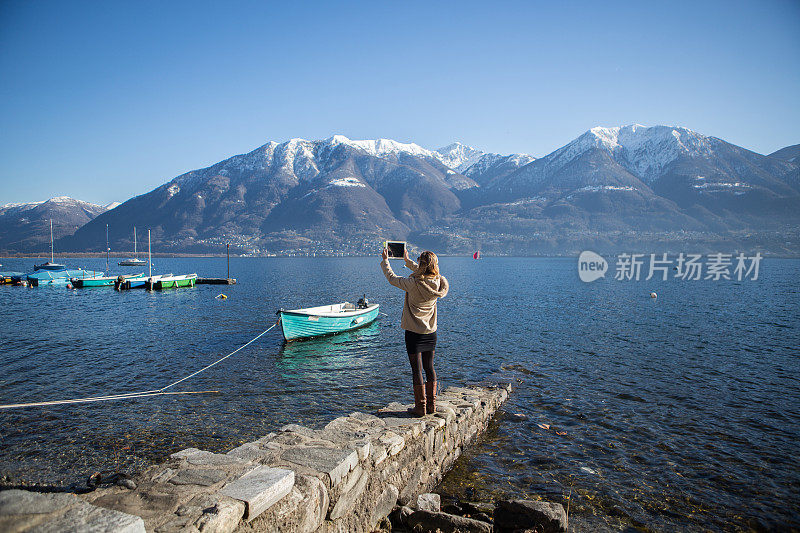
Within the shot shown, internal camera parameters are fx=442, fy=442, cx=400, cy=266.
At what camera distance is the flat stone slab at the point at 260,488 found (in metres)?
4.26

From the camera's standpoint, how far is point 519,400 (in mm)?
13430

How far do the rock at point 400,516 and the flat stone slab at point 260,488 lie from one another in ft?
8.20

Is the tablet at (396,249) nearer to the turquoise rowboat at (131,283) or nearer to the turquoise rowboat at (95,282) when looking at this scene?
the turquoise rowboat at (131,283)

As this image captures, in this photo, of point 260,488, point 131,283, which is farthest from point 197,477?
point 131,283

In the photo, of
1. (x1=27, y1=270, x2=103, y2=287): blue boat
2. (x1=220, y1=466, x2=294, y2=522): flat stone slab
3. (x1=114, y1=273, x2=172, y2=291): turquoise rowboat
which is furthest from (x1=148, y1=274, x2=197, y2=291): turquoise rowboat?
(x1=220, y1=466, x2=294, y2=522): flat stone slab

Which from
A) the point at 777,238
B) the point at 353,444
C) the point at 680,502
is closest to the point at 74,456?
the point at 353,444

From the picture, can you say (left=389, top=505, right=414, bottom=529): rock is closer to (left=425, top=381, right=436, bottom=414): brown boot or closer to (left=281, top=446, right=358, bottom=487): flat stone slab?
(left=281, top=446, right=358, bottom=487): flat stone slab

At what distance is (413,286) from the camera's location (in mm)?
6770

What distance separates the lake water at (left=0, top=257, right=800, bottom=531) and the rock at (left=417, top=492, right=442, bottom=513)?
126cm

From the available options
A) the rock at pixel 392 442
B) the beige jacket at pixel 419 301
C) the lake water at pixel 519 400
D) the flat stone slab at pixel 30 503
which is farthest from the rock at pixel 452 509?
the flat stone slab at pixel 30 503

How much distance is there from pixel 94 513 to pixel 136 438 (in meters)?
7.89

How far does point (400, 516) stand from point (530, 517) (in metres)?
1.91

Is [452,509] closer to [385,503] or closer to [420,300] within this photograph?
[385,503]

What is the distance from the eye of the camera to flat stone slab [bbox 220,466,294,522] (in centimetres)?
426
